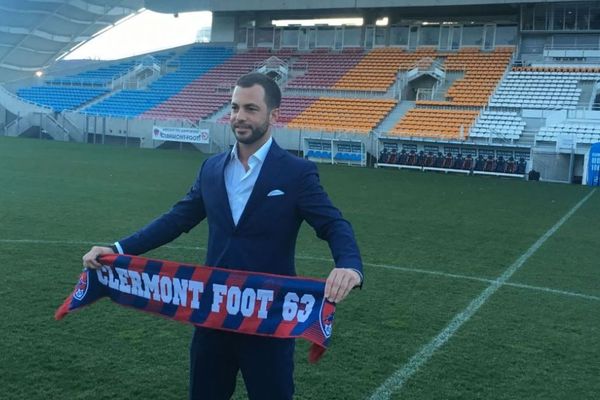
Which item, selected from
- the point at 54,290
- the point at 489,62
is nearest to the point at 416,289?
the point at 54,290

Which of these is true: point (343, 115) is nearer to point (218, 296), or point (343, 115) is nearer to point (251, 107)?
point (218, 296)

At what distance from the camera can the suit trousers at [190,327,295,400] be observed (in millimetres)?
2699

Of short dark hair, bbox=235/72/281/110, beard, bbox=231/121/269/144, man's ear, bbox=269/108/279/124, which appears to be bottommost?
beard, bbox=231/121/269/144

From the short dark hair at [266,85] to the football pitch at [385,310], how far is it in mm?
2224

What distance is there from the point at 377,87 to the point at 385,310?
83.5 feet

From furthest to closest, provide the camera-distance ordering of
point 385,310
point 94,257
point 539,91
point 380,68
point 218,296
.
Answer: point 380,68 → point 539,91 → point 385,310 → point 94,257 → point 218,296

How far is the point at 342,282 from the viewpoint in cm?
250

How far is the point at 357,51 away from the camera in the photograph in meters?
35.3

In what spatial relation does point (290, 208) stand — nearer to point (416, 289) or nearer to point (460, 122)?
point (416, 289)

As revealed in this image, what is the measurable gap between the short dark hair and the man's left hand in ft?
2.41

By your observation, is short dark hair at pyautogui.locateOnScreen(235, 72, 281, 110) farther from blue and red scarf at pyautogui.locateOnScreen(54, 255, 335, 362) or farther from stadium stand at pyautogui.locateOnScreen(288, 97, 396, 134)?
stadium stand at pyautogui.locateOnScreen(288, 97, 396, 134)

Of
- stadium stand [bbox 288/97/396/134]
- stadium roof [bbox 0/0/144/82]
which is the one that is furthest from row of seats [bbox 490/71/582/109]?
stadium roof [bbox 0/0/144/82]

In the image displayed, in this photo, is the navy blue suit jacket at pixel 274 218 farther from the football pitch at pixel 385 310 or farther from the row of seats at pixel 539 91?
the row of seats at pixel 539 91

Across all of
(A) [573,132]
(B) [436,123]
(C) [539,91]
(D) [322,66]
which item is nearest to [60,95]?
(D) [322,66]
